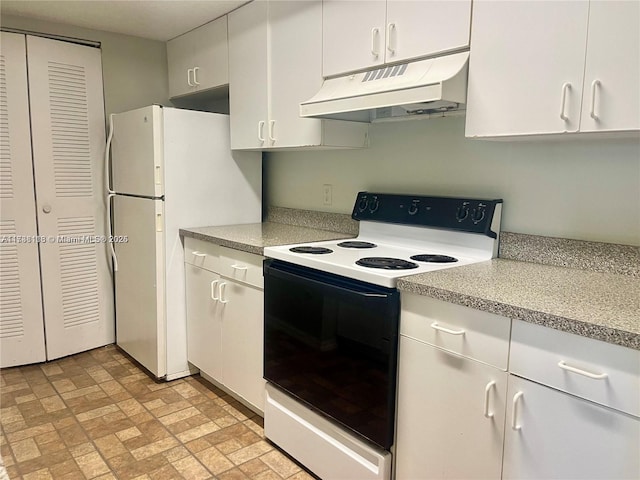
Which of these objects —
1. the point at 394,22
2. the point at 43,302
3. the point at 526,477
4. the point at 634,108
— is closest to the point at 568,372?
the point at 526,477

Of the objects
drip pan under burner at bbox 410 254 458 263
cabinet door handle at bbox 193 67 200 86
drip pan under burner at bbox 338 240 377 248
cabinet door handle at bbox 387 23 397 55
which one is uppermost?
cabinet door handle at bbox 193 67 200 86

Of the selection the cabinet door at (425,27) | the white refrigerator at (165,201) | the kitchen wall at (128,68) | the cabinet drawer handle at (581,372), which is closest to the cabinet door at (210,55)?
the white refrigerator at (165,201)

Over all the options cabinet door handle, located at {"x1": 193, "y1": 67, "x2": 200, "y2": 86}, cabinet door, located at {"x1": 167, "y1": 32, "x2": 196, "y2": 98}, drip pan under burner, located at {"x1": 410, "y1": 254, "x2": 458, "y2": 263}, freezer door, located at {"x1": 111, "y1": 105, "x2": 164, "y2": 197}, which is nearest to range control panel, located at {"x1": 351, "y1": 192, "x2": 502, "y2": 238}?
drip pan under burner, located at {"x1": 410, "y1": 254, "x2": 458, "y2": 263}

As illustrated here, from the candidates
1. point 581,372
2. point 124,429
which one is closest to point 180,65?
point 124,429

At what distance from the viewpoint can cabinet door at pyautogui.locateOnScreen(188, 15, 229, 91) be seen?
276 centimetres

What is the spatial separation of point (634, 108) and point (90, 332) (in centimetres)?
320

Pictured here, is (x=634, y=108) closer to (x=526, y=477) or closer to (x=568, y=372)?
(x=568, y=372)

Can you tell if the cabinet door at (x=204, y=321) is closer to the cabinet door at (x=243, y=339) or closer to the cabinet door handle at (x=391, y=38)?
the cabinet door at (x=243, y=339)

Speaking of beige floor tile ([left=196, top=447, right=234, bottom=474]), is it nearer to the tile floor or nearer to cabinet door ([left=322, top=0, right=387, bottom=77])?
the tile floor

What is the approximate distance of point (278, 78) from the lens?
2.41 m

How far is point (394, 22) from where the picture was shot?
185cm

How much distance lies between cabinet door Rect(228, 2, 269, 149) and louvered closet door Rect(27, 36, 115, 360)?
1.01 metres

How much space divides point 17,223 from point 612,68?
3.05m

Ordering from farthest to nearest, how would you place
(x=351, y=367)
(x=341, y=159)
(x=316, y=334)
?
(x=341, y=159) → (x=316, y=334) → (x=351, y=367)
